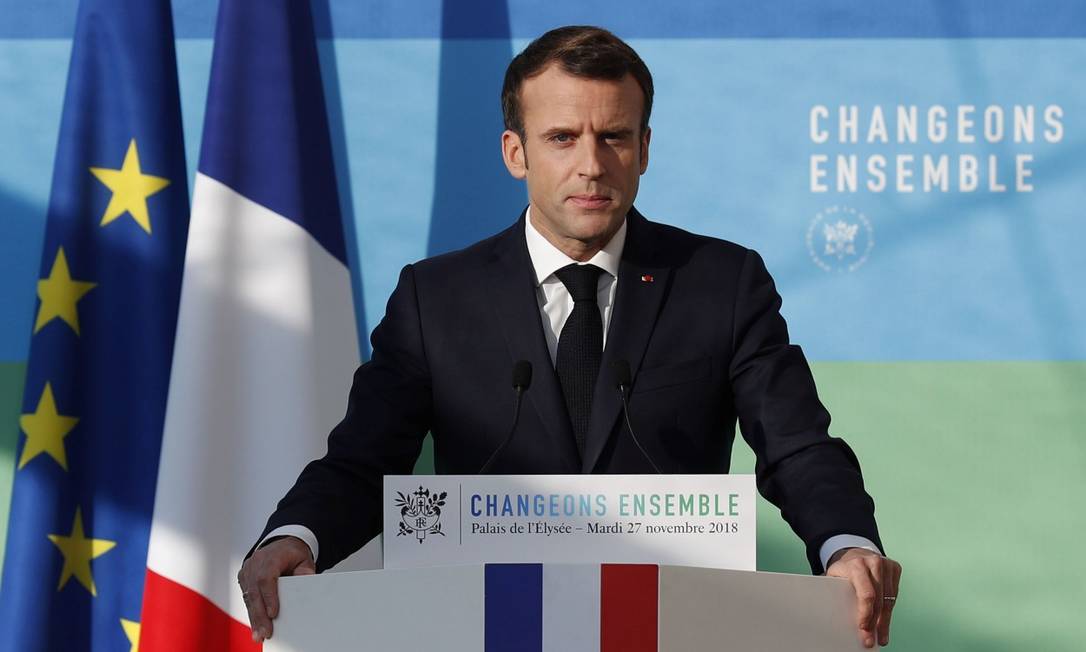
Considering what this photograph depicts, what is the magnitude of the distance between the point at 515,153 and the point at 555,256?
0.19 m

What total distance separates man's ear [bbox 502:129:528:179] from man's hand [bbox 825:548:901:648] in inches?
33.9

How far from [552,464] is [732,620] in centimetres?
60

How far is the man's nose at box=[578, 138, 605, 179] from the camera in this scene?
190 cm

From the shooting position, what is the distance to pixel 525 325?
77.6 inches

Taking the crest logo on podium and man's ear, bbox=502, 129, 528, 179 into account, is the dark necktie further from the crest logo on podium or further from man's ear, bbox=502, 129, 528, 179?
the crest logo on podium

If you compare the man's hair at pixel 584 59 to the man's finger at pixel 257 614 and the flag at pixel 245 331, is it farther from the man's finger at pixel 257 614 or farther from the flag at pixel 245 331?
the flag at pixel 245 331

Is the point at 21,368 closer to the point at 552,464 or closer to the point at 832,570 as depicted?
the point at 552,464

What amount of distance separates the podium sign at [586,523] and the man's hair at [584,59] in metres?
0.75

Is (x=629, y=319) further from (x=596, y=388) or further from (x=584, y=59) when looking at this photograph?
(x=584, y=59)

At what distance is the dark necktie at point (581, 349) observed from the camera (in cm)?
190

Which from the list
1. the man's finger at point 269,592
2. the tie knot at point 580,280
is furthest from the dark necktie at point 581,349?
the man's finger at point 269,592

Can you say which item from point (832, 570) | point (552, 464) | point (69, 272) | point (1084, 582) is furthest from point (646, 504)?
point (1084, 582)

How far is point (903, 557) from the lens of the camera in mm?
3490

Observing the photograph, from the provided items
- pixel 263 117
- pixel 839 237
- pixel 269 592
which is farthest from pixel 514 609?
pixel 839 237
